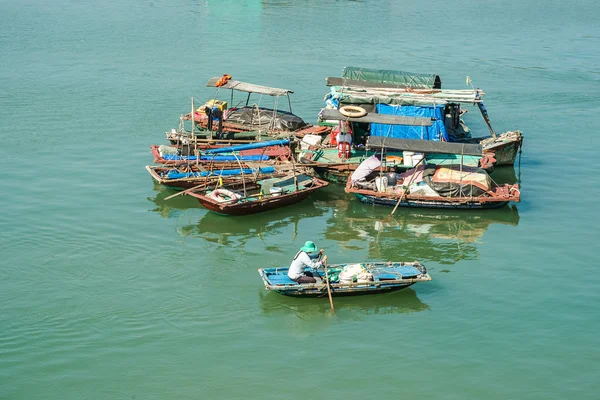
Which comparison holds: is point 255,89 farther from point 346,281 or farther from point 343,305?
point 343,305

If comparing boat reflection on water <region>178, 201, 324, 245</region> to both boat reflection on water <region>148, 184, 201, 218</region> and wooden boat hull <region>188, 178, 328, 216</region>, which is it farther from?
boat reflection on water <region>148, 184, 201, 218</region>

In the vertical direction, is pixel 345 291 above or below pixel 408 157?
below

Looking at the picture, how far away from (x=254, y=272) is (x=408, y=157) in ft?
25.6

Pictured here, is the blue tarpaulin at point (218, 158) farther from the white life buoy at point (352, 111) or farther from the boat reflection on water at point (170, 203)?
the white life buoy at point (352, 111)

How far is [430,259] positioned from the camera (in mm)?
20047

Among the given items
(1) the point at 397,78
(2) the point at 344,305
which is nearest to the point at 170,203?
(2) the point at 344,305

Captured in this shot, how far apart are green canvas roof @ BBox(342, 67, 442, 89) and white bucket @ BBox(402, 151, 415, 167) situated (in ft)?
14.4

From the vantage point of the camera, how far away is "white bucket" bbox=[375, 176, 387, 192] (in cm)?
2264

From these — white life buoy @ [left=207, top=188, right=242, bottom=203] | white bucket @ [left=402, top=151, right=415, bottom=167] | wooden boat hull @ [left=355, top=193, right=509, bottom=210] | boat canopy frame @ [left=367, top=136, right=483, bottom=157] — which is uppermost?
boat canopy frame @ [left=367, top=136, right=483, bottom=157]

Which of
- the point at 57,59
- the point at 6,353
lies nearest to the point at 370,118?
the point at 6,353

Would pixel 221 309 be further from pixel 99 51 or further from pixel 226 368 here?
pixel 99 51

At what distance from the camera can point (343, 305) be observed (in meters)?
17.2

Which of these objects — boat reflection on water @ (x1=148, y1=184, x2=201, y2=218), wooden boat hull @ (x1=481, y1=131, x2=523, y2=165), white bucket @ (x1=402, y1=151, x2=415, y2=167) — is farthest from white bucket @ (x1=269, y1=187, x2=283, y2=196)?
wooden boat hull @ (x1=481, y1=131, x2=523, y2=165)

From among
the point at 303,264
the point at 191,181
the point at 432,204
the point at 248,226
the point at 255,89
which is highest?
the point at 255,89
